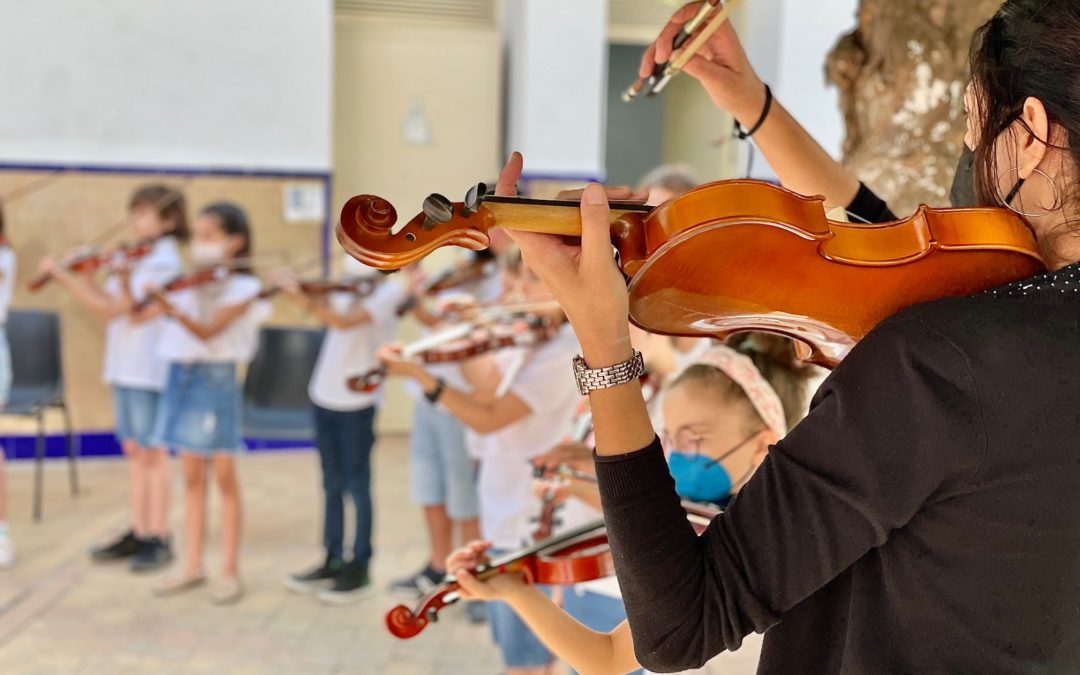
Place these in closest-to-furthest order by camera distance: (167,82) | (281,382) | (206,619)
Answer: (206,619)
(281,382)
(167,82)

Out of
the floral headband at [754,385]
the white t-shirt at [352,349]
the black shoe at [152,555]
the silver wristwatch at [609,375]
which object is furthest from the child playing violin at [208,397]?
the silver wristwatch at [609,375]

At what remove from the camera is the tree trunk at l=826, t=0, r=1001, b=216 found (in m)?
2.25

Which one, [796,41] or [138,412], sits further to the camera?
[796,41]

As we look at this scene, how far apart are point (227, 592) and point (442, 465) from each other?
38.8 inches

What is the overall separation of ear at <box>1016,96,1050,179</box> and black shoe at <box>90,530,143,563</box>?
13.9ft

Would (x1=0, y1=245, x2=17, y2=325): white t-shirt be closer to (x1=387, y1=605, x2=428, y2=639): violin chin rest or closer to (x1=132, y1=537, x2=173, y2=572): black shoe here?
(x1=132, y1=537, x2=173, y2=572): black shoe

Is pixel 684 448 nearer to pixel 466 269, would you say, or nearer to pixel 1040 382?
pixel 1040 382

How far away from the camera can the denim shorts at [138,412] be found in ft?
14.3

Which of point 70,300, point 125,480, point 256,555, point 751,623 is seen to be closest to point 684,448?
point 751,623

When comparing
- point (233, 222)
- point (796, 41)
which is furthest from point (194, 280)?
point (796, 41)

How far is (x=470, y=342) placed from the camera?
3.06m

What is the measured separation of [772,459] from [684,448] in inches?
31.7

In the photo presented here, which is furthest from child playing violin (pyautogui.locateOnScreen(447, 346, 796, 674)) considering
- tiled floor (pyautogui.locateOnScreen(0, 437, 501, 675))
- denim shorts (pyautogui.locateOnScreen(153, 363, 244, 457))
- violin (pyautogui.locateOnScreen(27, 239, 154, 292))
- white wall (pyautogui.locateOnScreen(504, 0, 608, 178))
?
white wall (pyautogui.locateOnScreen(504, 0, 608, 178))

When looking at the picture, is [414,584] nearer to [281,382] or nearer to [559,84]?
[281,382]
